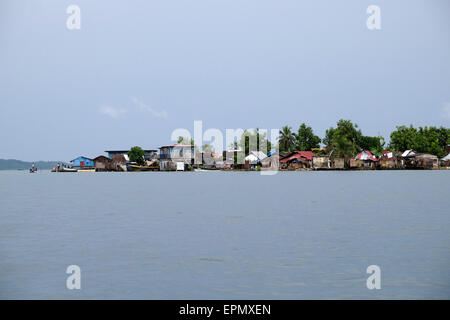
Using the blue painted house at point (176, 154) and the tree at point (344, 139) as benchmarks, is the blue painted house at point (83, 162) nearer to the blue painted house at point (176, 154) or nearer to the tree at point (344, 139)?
the blue painted house at point (176, 154)

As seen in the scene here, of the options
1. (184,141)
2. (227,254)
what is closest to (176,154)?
(184,141)

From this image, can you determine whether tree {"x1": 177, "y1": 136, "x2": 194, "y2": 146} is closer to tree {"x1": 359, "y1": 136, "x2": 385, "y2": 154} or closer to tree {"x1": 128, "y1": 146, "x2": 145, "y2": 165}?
tree {"x1": 128, "y1": 146, "x2": 145, "y2": 165}

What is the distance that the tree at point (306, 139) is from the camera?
136 metres

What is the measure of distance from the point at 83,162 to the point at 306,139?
66.9 m

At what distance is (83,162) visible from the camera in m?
149

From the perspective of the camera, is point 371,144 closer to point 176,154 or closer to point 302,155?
point 302,155

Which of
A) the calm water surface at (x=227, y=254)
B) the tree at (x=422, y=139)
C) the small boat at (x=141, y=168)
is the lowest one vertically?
the calm water surface at (x=227, y=254)

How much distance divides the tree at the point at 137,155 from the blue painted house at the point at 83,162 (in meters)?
15.0

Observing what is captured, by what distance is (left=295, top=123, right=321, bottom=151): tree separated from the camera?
136375 millimetres

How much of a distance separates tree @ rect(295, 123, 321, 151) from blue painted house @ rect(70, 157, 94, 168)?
202 ft

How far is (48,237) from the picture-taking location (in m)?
21.2

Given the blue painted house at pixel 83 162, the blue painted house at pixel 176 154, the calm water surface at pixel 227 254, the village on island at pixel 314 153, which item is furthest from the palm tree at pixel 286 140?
the calm water surface at pixel 227 254

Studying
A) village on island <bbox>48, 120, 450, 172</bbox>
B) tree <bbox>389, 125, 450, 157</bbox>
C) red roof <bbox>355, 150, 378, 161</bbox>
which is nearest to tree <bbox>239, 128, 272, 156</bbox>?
village on island <bbox>48, 120, 450, 172</bbox>
